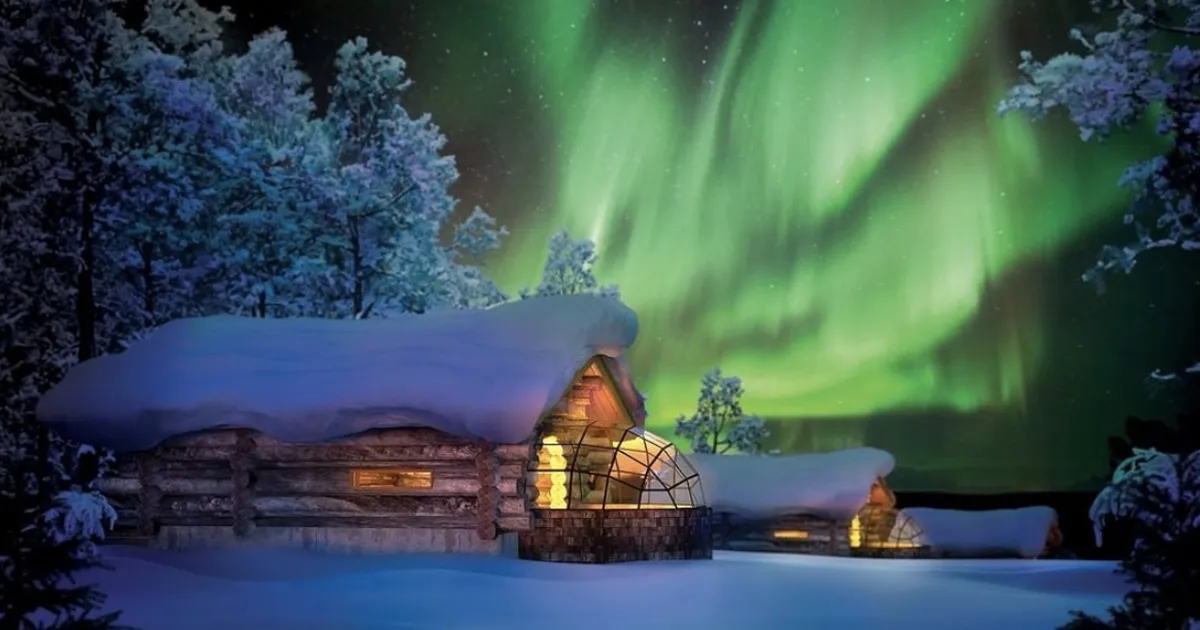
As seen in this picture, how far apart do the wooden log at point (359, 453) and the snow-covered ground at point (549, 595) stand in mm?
1566

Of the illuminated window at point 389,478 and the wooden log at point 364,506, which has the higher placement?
the illuminated window at point 389,478

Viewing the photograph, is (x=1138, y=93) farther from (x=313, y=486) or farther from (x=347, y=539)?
(x=313, y=486)

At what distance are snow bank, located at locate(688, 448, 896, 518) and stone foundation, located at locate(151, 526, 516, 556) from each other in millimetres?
22812

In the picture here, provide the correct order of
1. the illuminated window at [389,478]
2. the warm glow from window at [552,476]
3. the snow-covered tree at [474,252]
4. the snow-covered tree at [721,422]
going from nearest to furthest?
the illuminated window at [389,478] < the warm glow from window at [552,476] < the snow-covered tree at [474,252] < the snow-covered tree at [721,422]

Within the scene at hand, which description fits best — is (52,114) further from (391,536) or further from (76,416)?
(391,536)

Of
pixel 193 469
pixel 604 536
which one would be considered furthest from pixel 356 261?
pixel 604 536

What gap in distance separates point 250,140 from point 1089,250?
3263 cm

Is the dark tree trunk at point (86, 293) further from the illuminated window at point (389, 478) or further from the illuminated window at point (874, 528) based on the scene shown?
the illuminated window at point (874, 528)

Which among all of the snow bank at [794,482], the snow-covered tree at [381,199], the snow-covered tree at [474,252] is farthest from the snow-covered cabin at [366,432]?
the snow bank at [794,482]

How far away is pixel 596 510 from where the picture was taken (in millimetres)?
20219

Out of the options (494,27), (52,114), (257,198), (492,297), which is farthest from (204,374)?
(494,27)

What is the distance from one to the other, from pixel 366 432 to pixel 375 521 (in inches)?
56.9

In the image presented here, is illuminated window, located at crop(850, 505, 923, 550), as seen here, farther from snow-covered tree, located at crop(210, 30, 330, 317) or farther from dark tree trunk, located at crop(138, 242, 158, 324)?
dark tree trunk, located at crop(138, 242, 158, 324)

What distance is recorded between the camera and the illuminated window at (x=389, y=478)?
20062 millimetres
